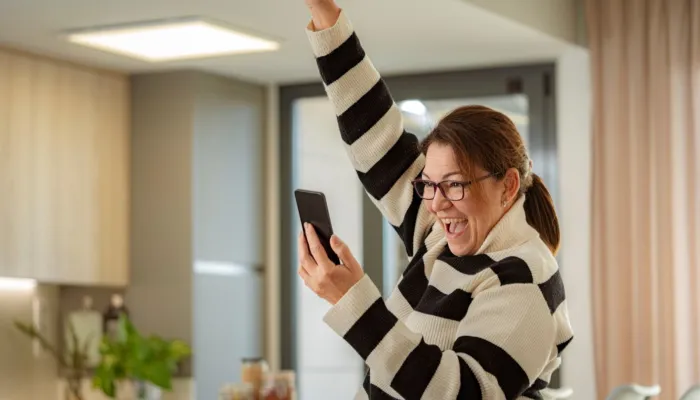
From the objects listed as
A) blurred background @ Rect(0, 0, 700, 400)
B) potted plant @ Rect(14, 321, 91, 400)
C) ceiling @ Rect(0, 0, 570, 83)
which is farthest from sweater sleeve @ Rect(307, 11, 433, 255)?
potted plant @ Rect(14, 321, 91, 400)

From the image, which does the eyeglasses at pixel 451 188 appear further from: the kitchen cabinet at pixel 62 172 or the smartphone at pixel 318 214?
the kitchen cabinet at pixel 62 172

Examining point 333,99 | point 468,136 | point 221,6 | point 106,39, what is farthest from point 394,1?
point 468,136

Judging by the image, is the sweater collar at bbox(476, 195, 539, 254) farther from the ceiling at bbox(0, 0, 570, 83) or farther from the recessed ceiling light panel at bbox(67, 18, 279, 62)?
the recessed ceiling light panel at bbox(67, 18, 279, 62)

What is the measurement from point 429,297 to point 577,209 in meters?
3.42

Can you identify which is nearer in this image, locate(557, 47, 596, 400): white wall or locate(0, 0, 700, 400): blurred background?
locate(0, 0, 700, 400): blurred background

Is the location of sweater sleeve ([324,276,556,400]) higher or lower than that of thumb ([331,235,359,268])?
lower

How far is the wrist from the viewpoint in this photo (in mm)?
2098

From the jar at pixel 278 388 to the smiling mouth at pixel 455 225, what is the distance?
2.10 m

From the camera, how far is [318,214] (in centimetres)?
186

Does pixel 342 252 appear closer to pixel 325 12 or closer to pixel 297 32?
pixel 325 12

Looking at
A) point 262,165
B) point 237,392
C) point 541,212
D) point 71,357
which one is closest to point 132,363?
point 71,357

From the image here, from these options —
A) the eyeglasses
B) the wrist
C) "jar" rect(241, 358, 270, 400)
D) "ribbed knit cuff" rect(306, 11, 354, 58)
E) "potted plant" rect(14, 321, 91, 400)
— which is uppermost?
the wrist

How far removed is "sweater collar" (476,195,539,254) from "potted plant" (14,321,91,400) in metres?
3.68

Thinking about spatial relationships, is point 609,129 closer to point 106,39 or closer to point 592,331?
point 592,331
